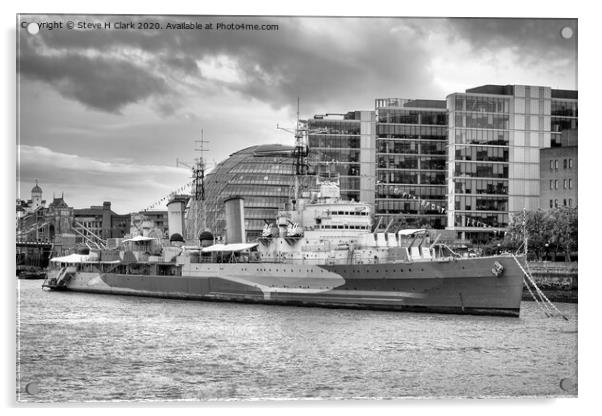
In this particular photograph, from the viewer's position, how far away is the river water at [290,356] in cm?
2298

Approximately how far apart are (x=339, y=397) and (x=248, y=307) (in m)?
22.5

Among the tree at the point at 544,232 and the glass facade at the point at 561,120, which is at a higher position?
the glass facade at the point at 561,120

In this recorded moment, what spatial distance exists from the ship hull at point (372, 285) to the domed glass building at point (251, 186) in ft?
119

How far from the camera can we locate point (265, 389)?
23.4m

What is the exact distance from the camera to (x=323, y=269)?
43.8 meters

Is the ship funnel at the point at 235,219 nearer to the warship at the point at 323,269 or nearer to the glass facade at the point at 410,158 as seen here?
the warship at the point at 323,269

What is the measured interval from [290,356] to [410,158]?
142ft

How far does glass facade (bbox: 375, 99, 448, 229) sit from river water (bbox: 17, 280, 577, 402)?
2758 cm

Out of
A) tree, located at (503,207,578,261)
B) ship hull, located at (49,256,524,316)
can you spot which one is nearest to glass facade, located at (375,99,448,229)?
tree, located at (503,207,578,261)

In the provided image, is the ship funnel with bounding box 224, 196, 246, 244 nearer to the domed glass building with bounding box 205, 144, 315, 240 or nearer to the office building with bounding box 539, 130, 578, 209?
the office building with bounding box 539, 130, 578, 209

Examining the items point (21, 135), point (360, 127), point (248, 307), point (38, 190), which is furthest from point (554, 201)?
point (21, 135)

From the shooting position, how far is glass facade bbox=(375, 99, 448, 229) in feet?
220

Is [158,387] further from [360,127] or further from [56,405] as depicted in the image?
[360,127]

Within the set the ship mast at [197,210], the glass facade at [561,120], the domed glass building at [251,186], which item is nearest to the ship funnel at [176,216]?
the ship mast at [197,210]
